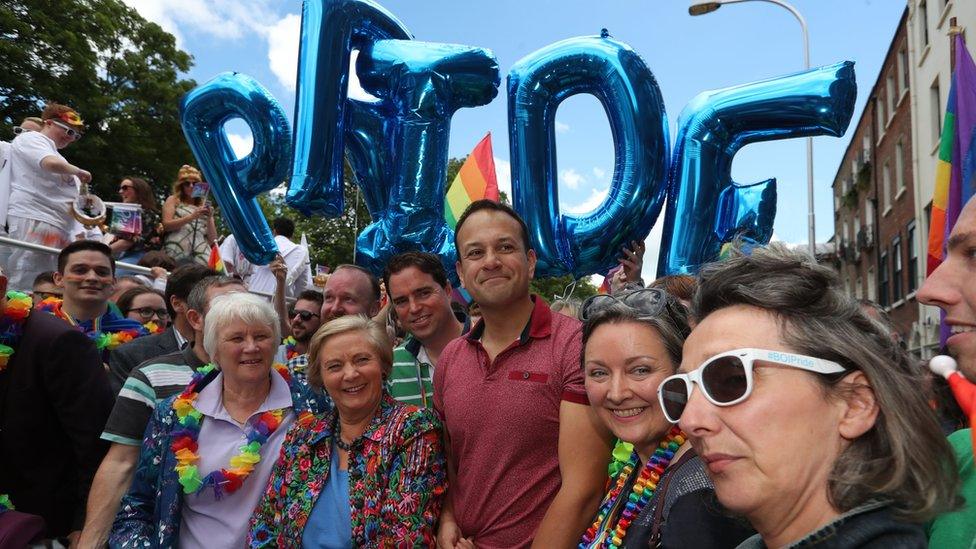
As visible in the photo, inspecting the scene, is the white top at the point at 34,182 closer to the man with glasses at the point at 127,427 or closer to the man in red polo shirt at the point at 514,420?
the man with glasses at the point at 127,427

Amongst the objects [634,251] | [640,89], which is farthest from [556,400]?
[640,89]

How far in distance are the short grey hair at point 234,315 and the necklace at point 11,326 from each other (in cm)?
69

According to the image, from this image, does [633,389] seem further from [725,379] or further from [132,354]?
[132,354]

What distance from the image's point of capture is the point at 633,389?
214cm

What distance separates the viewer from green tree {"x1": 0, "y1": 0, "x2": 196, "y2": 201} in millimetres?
20281

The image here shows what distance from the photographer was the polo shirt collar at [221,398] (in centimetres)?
309

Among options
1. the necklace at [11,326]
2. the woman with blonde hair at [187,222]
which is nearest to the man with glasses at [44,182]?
the woman with blonde hair at [187,222]

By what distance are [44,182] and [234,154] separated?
2.58 metres

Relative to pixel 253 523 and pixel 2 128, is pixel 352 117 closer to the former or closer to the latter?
pixel 253 523

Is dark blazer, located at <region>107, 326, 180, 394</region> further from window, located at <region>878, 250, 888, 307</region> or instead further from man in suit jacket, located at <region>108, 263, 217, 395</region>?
window, located at <region>878, 250, 888, 307</region>

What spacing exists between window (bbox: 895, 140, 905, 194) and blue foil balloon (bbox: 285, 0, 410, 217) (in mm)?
21062

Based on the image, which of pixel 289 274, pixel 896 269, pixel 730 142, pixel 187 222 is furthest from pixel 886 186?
pixel 730 142

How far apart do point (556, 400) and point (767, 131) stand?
206cm

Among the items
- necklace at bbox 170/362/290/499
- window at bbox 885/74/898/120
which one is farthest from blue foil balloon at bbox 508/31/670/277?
window at bbox 885/74/898/120
